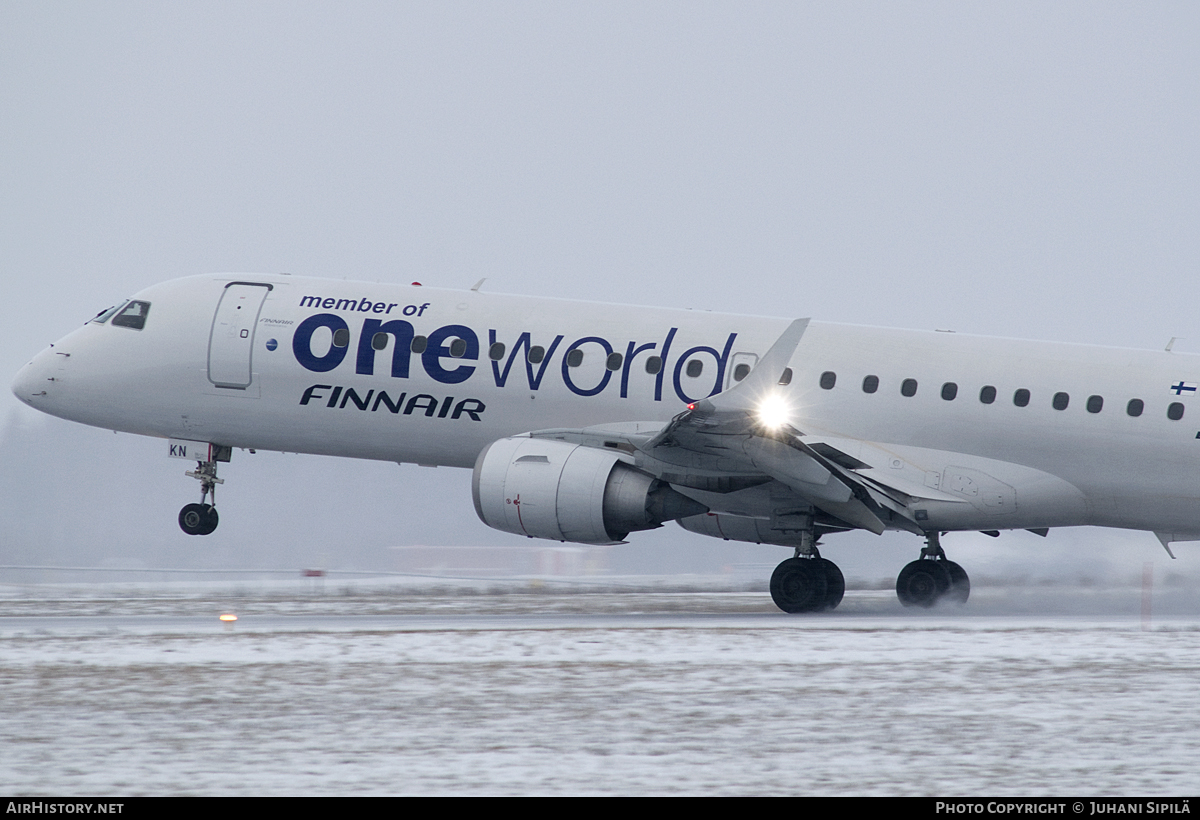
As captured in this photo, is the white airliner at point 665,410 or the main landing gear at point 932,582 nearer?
the white airliner at point 665,410

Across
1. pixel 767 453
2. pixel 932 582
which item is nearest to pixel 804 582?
pixel 767 453

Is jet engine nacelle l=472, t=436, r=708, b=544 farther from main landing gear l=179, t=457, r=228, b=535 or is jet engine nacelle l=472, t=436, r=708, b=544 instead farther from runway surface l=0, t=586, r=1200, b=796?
main landing gear l=179, t=457, r=228, b=535

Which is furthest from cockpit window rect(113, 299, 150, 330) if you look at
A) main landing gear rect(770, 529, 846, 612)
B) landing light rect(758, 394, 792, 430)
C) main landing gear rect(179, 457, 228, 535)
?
main landing gear rect(770, 529, 846, 612)

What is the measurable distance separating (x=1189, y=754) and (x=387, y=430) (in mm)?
15308

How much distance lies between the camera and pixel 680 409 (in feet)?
70.6

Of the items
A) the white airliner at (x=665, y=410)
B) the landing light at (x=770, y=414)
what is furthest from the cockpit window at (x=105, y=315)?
the landing light at (x=770, y=414)

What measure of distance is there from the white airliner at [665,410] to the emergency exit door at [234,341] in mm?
35

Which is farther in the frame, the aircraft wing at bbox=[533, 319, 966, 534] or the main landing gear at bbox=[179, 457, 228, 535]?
the main landing gear at bbox=[179, 457, 228, 535]

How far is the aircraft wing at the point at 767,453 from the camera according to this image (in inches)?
749

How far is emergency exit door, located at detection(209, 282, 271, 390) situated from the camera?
23.4m

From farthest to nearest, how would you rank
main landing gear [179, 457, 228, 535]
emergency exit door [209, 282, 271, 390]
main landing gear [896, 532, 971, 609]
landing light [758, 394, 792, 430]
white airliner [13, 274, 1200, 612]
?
main landing gear [179, 457, 228, 535] < emergency exit door [209, 282, 271, 390] < main landing gear [896, 532, 971, 609] < white airliner [13, 274, 1200, 612] < landing light [758, 394, 792, 430]

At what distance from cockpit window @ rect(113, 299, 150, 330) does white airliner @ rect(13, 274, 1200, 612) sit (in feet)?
0.13

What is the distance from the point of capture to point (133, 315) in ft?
80.2

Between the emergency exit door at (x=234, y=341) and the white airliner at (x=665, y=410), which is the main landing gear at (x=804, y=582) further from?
the emergency exit door at (x=234, y=341)
